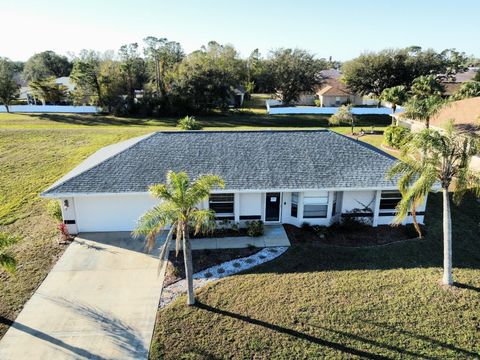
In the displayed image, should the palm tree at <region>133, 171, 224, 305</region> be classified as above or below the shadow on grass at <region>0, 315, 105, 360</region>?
above

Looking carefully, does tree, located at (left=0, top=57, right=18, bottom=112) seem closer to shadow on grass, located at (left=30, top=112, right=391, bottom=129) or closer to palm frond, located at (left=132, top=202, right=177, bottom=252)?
shadow on grass, located at (left=30, top=112, right=391, bottom=129)

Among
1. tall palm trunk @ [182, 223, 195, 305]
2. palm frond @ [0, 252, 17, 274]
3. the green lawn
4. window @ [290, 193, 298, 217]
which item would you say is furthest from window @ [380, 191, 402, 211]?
palm frond @ [0, 252, 17, 274]

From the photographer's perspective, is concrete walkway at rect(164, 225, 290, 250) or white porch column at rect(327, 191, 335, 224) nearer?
concrete walkway at rect(164, 225, 290, 250)

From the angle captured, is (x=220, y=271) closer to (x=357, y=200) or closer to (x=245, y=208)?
(x=245, y=208)

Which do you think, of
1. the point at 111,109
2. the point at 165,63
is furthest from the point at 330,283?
the point at 165,63

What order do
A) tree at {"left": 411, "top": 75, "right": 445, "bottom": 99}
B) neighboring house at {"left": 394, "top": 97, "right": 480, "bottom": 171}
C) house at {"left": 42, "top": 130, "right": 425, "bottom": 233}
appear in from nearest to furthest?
A: house at {"left": 42, "top": 130, "right": 425, "bottom": 233}, neighboring house at {"left": 394, "top": 97, "right": 480, "bottom": 171}, tree at {"left": 411, "top": 75, "right": 445, "bottom": 99}

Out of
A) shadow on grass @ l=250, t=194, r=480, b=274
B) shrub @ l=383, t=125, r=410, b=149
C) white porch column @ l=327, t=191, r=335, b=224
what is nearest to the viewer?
shadow on grass @ l=250, t=194, r=480, b=274

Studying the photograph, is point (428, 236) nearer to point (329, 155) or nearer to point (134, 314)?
point (329, 155)

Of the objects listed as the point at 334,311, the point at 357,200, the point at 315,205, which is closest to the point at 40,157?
the point at 315,205
